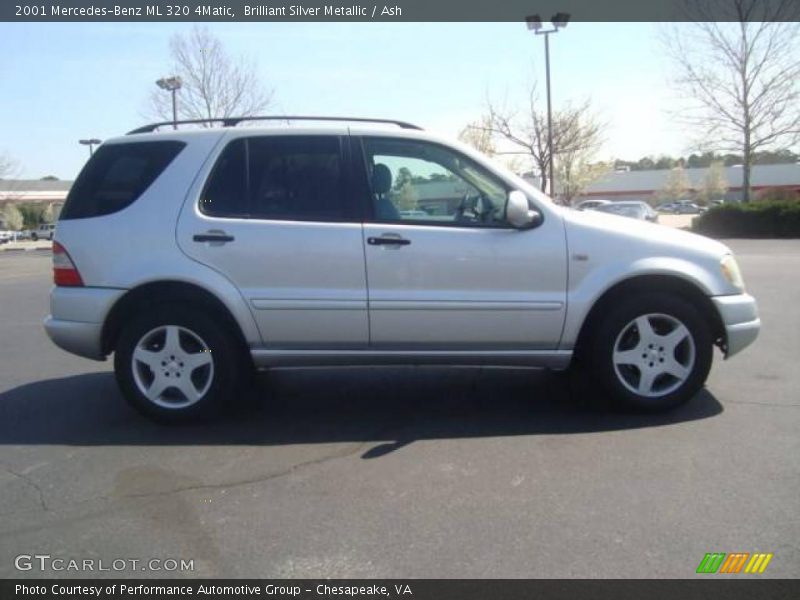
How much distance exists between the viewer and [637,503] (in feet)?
11.1

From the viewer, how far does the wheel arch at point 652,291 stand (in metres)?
4.58

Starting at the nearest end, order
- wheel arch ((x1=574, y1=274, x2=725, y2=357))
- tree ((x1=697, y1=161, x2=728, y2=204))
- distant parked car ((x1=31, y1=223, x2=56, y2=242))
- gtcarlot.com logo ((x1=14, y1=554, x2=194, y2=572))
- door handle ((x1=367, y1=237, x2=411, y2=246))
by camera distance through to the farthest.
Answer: gtcarlot.com logo ((x1=14, y1=554, x2=194, y2=572)) → door handle ((x1=367, y1=237, x2=411, y2=246)) → wheel arch ((x1=574, y1=274, x2=725, y2=357)) → distant parked car ((x1=31, y1=223, x2=56, y2=242)) → tree ((x1=697, y1=161, x2=728, y2=204))

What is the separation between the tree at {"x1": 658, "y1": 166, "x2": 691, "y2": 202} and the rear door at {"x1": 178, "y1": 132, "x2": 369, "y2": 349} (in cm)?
8241

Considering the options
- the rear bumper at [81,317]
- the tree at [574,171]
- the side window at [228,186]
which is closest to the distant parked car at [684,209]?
the tree at [574,171]

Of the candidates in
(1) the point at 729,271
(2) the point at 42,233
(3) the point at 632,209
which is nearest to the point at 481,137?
(3) the point at 632,209

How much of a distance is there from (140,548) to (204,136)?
2816mm

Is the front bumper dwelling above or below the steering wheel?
below

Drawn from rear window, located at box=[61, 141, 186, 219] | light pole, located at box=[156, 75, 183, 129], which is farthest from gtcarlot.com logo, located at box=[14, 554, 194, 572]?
light pole, located at box=[156, 75, 183, 129]

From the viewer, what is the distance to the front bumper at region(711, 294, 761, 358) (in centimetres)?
461

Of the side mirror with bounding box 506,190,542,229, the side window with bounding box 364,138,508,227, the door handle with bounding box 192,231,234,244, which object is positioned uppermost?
the side window with bounding box 364,138,508,227

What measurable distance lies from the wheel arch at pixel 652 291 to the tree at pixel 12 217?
7305cm

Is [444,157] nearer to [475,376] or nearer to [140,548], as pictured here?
[475,376]

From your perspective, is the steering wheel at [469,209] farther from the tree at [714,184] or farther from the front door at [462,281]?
the tree at [714,184]

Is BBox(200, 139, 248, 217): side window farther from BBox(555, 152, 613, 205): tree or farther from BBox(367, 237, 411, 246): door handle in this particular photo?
BBox(555, 152, 613, 205): tree
